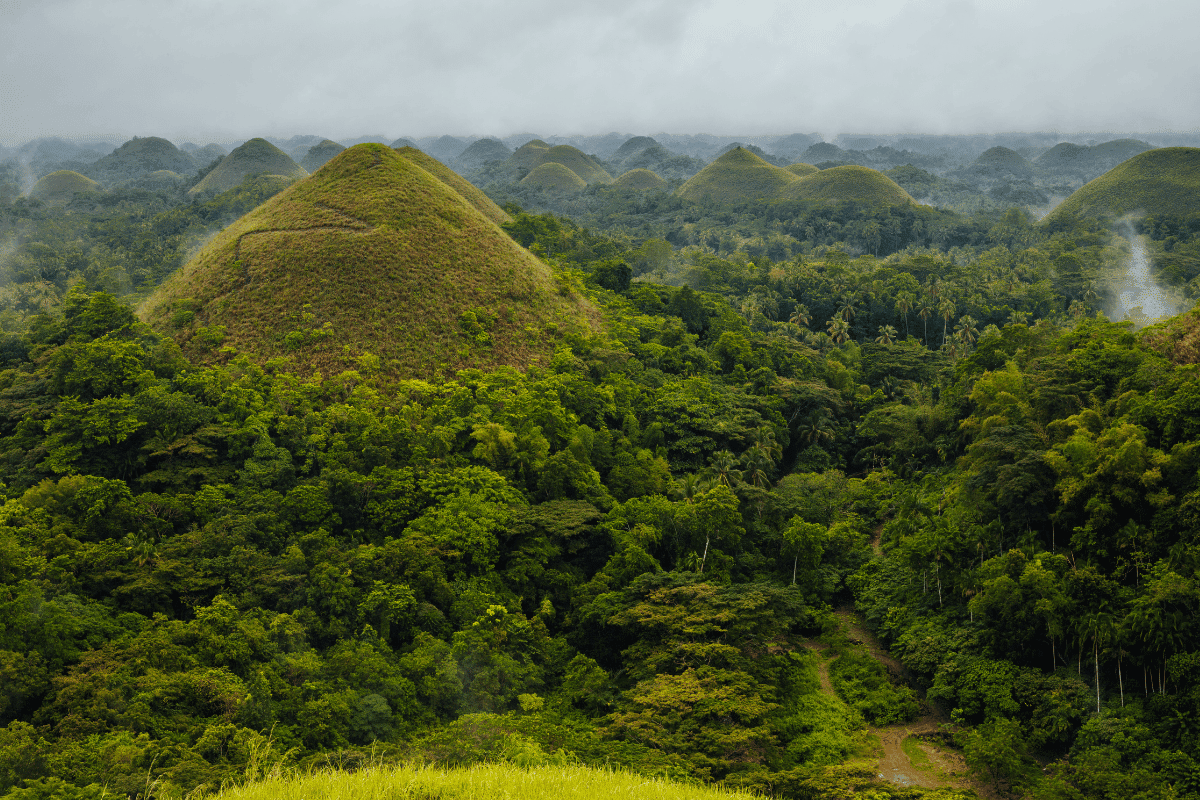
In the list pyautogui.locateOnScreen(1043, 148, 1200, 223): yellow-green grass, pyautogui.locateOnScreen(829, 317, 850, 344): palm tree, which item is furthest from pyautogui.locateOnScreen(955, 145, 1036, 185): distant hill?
pyautogui.locateOnScreen(829, 317, 850, 344): palm tree

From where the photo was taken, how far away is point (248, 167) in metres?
137

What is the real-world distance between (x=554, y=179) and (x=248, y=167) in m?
56.5

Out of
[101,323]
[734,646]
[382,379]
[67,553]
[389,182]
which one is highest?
[389,182]

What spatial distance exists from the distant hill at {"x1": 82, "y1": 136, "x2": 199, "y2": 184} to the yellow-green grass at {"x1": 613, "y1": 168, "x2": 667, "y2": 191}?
112 meters

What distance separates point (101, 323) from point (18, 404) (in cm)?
459

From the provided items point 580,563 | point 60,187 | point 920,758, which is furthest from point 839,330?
point 60,187

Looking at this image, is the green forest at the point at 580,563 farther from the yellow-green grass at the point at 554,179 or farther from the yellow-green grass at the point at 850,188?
the yellow-green grass at the point at 554,179

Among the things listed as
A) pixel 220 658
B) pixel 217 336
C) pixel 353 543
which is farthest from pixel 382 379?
pixel 220 658

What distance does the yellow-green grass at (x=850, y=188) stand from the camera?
115m

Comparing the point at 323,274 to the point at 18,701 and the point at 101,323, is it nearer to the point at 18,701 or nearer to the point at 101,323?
the point at 101,323

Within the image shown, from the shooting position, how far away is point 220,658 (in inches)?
706

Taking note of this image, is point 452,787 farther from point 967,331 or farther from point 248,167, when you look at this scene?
point 248,167

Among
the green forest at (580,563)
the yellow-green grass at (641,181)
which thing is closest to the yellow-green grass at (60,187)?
the yellow-green grass at (641,181)

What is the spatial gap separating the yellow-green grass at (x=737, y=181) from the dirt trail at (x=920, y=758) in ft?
367
